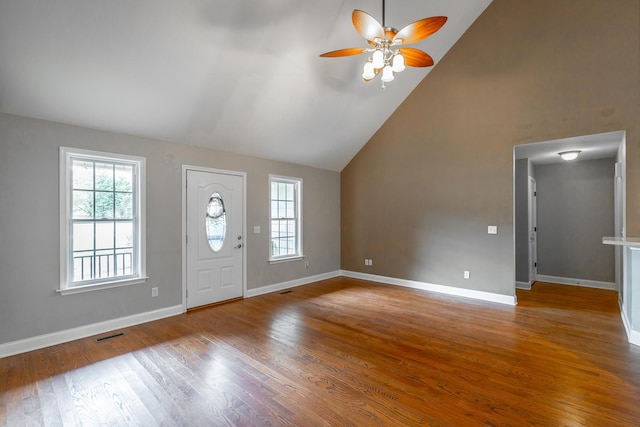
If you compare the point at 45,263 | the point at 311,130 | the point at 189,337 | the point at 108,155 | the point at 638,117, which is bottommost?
the point at 189,337

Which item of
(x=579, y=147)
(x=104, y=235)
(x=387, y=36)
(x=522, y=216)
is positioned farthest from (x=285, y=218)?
(x=579, y=147)

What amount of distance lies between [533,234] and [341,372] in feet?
17.3

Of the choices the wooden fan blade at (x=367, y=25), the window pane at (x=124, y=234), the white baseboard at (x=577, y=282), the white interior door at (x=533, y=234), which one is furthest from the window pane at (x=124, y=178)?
the white baseboard at (x=577, y=282)

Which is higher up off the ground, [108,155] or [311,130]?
[311,130]

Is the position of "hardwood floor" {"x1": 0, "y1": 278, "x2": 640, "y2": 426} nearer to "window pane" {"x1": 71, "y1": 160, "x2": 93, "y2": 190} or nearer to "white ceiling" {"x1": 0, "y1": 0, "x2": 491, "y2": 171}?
"window pane" {"x1": 71, "y1": 160, "x2": 93, "y2": 190}

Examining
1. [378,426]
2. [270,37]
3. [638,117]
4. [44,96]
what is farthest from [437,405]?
[44,96]

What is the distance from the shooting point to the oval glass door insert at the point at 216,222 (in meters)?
4.59

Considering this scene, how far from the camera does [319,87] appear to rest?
4.41 meters

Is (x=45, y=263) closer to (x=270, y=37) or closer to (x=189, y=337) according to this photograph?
(x=189, y=337)

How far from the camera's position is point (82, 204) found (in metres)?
3.48

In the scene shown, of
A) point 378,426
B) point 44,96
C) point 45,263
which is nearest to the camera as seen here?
point 378,426

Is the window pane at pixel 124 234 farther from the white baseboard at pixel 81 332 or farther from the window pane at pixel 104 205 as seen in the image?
the white baseboard at pixel 81 332

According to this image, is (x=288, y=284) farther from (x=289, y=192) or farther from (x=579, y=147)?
(x=579, y=147)

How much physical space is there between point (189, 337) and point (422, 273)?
398 centimetres
